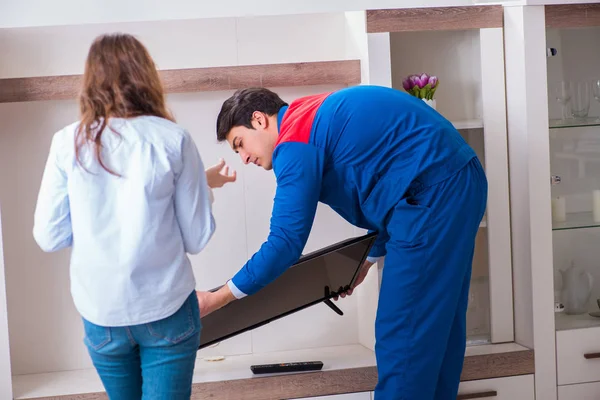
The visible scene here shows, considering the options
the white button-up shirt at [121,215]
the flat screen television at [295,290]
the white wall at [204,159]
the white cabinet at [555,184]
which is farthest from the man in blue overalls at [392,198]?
the white wall at [204,159]

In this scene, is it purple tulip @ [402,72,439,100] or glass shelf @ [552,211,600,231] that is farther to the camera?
glass shelf @ [552,211,600,231]

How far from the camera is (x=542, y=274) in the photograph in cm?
281

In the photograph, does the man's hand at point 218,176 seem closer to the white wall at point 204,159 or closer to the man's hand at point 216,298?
the man's hand at point 216,298

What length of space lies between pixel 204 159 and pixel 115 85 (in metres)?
1.34

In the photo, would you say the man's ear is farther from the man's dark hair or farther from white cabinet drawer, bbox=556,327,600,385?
white cabinet drawer, bbox=556,327,600,385

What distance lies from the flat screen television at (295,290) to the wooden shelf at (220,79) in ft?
2.22

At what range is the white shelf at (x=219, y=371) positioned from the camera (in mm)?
2643

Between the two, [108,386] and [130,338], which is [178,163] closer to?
[130,338]

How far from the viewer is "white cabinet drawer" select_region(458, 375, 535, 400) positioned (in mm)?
2744

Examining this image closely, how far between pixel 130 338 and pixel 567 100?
6.41 ft

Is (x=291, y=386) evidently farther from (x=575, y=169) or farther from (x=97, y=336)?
(x=575, y=169)

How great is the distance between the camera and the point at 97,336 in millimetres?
1665

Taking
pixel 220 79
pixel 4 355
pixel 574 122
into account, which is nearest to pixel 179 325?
pixel 4 355

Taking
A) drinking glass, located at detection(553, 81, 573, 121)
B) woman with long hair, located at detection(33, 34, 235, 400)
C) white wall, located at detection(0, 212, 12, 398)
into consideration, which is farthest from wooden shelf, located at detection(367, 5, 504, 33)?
white wall, located at detection(0, 212, 12, 398)
